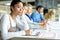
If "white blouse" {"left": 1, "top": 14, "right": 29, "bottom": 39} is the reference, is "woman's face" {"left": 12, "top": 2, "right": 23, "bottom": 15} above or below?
above

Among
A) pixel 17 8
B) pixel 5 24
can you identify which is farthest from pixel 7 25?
pixel 17 8

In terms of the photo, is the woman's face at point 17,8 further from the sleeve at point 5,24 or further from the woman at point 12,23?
the sleeve at point 5,24

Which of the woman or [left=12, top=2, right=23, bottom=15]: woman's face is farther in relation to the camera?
[left=12, top=2, right=23, bottom=15]: woman's face

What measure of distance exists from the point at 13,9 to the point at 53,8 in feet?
5.22

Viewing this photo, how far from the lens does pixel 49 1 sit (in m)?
2.87

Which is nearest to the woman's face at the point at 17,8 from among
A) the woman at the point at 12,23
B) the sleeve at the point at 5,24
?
the woman at the point at 12,23

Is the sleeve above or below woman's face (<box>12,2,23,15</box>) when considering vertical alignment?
below

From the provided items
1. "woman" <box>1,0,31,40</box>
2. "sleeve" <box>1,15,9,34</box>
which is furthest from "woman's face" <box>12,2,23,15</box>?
"sleeve" <box>1,15,9,34</box>

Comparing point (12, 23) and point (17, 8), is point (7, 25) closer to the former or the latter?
point (12, 23)

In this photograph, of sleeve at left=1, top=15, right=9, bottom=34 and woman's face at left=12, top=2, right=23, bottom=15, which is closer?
sleeve at left=1, top=15, right=9, bottom=34

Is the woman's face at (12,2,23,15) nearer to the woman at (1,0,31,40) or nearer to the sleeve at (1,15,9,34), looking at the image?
the woman at (1,0,31,40)

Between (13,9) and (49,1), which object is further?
(49,1)

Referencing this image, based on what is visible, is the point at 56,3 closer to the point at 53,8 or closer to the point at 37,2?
the point at 53,8

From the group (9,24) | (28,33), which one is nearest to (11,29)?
(9,24)
